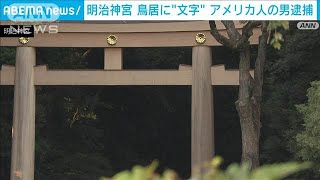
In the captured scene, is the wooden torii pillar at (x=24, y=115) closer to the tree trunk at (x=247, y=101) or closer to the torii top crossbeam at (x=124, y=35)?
the torii top crossbeam at (x=124, y=35)

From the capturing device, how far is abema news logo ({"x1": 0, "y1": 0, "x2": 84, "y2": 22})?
32.7 ft

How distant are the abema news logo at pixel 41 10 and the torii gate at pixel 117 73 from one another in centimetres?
673

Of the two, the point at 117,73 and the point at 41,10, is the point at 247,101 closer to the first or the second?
the point at 41,10

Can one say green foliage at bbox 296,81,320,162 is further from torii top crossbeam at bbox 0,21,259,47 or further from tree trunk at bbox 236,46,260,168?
torii top crossbeam at bbox 0,21,259,47

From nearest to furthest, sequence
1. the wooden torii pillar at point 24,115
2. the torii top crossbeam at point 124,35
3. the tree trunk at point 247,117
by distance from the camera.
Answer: the tree trunk at point 247,117, the torii top crossbeam at point 124,35, the wooden torii pillar at point 24,115

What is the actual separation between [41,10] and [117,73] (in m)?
7.19

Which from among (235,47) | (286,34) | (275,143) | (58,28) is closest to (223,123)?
(275,143)

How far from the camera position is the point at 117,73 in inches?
692

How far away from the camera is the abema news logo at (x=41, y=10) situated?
32.7 feet

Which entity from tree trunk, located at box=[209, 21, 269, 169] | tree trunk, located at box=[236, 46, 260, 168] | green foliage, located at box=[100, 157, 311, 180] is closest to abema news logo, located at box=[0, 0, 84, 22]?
tree trunk, located at box=[209, 21, 269, 169]

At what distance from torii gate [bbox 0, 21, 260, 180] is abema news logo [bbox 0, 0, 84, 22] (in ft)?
22.1

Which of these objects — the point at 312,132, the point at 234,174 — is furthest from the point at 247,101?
the point at 234,174

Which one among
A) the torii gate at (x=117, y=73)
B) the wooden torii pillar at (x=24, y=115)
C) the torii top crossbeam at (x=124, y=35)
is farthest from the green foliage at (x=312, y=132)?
the wooden torii pillar at (x=24, y=115)

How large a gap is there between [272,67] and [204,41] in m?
2.95
